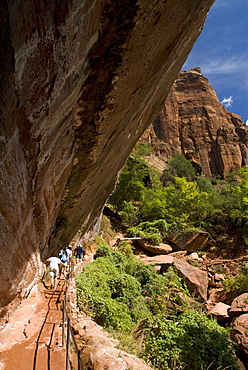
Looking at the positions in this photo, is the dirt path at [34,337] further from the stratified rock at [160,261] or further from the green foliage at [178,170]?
the green foliage at [178,170]

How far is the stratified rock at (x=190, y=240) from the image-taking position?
17297 mm

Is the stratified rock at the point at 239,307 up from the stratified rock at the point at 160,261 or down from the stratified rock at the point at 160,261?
down

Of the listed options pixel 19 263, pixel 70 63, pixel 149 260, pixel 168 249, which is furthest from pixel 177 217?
pixel 70 63

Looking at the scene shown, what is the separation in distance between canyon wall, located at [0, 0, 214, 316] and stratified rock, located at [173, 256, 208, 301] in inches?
348

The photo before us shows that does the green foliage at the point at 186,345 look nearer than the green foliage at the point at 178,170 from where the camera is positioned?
Yes

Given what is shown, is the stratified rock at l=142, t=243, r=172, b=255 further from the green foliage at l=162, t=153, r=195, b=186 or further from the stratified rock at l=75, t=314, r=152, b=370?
the green foliage at l=162, t=153, r=195, b=186

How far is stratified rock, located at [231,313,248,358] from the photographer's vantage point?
6824 millimetres

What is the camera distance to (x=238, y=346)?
6.81 m

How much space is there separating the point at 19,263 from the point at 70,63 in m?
4.13

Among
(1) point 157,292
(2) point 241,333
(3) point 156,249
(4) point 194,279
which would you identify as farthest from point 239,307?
(3) point 156,249

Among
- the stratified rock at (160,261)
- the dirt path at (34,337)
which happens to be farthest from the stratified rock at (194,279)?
the dirt path at (34,337)

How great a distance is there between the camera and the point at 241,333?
7.15m

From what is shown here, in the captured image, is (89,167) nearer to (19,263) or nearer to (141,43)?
(19,263)

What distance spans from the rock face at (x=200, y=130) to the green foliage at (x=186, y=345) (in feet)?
137
